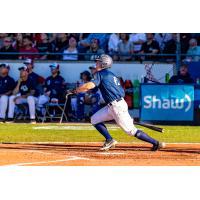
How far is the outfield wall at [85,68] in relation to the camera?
2150 cm

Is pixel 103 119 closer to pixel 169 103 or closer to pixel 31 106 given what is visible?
pixel 169 103

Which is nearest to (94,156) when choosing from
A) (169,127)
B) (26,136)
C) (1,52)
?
(26,136)

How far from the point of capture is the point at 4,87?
21.2m

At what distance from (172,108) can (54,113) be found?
382 cm

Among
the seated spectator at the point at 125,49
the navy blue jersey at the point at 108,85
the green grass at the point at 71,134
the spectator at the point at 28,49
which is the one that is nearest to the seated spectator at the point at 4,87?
the spectator at the point at 28,49

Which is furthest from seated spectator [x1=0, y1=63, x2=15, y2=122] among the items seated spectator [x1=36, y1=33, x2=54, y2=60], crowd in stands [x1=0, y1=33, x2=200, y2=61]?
seated spectator [x1=36, y1=33, x2=54, y2=60]

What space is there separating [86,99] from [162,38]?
3381 millimetres

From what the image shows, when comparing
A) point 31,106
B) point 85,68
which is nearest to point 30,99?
point 31,106

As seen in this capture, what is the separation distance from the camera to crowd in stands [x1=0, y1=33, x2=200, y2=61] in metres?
21.5

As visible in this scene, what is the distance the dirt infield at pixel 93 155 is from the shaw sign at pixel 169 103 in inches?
216

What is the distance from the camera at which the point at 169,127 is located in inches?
742

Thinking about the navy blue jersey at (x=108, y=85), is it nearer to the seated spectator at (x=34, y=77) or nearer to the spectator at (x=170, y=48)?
the seated spectator at (x=34, y=77)

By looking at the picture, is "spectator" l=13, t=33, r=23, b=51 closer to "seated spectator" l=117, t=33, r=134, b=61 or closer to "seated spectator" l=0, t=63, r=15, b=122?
"seated spectator" l=0, t=63, r=15, b=122

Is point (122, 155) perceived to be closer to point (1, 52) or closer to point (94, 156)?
point (94, 156)
